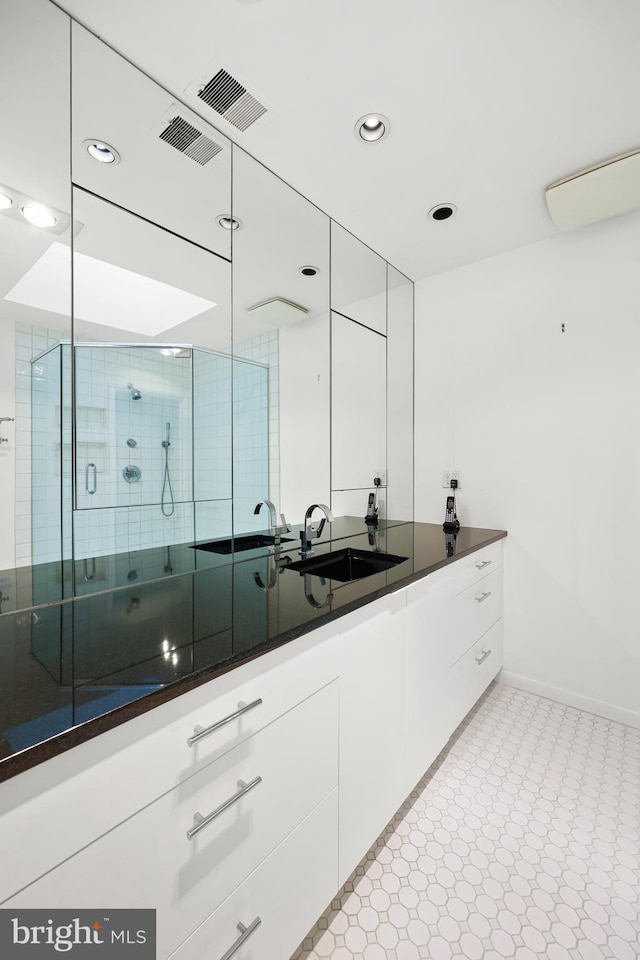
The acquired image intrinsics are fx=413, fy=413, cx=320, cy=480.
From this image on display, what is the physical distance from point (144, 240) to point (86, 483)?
87 centimetres

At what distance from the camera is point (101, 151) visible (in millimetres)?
1334

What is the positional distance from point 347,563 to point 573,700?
58.5 inches

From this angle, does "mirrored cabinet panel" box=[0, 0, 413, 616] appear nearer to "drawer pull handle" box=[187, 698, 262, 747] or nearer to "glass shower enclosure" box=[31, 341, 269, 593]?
"glass shower enclosure" box=[31, 341, 269, 593]

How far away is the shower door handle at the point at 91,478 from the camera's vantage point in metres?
1.30

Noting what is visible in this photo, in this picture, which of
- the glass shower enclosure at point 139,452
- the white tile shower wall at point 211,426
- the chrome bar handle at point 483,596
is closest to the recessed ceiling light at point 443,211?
the glass shower enclosure at point 139,452

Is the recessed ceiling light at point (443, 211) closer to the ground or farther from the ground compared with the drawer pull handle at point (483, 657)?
farther from the ground

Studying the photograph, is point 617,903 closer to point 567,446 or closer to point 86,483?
point 567,446

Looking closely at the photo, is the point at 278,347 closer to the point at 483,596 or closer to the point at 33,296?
the point at 33,296

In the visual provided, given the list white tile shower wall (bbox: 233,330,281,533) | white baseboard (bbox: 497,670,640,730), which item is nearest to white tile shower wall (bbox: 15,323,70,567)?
white tile shower wall (bbox: 233,330,281,533)

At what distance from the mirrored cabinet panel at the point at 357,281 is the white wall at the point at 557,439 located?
0.44 m

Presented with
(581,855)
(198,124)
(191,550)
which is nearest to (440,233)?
(198,124)

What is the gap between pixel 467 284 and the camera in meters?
2.60

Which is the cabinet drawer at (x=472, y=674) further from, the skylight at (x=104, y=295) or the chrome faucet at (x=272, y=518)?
the skylight at (x=104, y=295)

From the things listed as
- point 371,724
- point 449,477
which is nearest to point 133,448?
point 371,724
